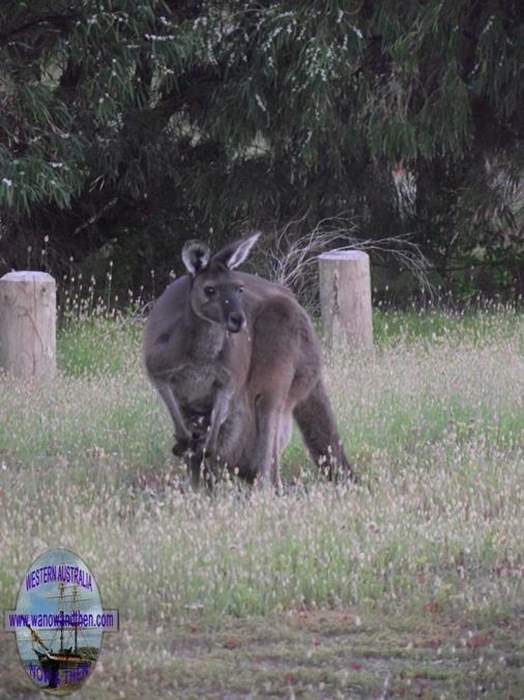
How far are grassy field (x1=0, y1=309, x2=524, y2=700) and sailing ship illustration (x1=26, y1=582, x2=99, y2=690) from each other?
0.07m

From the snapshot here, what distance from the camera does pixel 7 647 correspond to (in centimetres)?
547

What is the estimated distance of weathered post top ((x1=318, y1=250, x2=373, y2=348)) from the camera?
13.1 metres

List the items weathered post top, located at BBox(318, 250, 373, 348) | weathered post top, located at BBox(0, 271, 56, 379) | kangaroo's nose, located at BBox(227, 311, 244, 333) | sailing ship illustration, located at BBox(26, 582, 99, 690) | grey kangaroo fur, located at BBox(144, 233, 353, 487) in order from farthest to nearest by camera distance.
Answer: weathered post top, located at BBox(318, 250, 373, 348) < weathered post top, located at BBox(0, 271, 56, 379) < grey kangaroo fur, located at BBox(144, 233, 353, 487) < kangaroo's nose, located at BBox(227, 311, 244, 333) < sailing ship illustration, located at BBox(26, 582, 99, 690)

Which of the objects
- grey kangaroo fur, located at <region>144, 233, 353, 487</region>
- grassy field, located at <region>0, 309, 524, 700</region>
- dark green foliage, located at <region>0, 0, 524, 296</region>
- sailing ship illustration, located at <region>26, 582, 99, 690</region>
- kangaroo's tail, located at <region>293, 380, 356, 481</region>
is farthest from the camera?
dark green foliage, located at <region>0, 0, 524, 296</region>

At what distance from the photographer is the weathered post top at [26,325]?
39.2 feet

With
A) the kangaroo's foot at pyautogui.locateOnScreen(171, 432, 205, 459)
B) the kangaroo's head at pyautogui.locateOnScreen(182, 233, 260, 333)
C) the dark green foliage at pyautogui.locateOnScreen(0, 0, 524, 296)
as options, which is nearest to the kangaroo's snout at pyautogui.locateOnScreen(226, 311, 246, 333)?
the kangaroo's head at pyautogui.locateOnScreen(182, 233, 260, 333)

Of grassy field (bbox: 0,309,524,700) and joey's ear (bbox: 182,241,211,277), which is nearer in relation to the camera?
grassy field (bbox: 0,309,524,700)

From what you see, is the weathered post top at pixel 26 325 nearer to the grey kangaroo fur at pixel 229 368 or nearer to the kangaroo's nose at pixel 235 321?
the grey kangaroo fur at pixel 229 368

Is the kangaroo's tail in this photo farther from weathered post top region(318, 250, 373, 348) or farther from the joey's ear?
weathered post top region(318, 250, 373, 348)

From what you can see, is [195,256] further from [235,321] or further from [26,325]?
[26,325]

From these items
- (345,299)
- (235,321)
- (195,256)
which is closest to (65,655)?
(235,321)

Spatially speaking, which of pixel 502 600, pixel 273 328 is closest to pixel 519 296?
pixel 273 328

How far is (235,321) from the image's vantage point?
7867 mm

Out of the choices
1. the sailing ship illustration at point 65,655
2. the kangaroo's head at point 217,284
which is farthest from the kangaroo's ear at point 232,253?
the sailing ship illustration at point 65,655
